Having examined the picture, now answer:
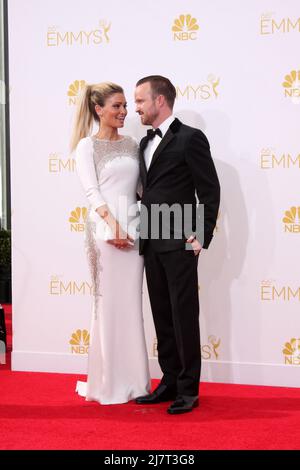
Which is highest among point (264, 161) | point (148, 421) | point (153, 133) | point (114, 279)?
point (153, 133)

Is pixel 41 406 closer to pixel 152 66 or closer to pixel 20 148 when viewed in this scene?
pixel 20 148

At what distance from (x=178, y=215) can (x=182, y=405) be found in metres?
0.93

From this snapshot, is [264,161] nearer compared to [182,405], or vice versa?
[182,405]

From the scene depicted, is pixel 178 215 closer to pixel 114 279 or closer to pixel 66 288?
pixel 114 279

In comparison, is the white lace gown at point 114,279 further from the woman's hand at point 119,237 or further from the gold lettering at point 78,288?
the gold lettering at point 78,288

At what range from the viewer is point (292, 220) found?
4.02 metres

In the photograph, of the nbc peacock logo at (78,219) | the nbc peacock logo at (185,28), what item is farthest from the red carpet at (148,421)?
the nbc peacock logo at (185,28)

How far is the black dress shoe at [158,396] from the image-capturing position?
144 inches

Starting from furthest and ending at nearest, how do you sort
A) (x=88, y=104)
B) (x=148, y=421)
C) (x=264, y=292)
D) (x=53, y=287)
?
(x=53, y=287) < (x=264, y=292) < (x=88, y=104) < (x=148, y=421)

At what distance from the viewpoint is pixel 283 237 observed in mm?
4047

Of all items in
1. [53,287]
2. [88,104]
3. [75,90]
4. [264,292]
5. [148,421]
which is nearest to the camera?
[148,421]

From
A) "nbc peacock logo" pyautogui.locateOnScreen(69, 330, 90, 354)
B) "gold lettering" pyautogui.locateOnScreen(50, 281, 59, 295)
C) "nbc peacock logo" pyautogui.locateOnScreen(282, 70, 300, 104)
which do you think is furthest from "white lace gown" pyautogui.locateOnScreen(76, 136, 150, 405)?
"nbc peacock logo" pyautogui.locateOnScreen(282, 70, 300, 104)

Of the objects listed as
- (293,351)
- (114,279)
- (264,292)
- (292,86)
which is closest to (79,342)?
(114,279)

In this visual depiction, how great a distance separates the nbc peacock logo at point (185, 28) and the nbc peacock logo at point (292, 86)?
597mm
